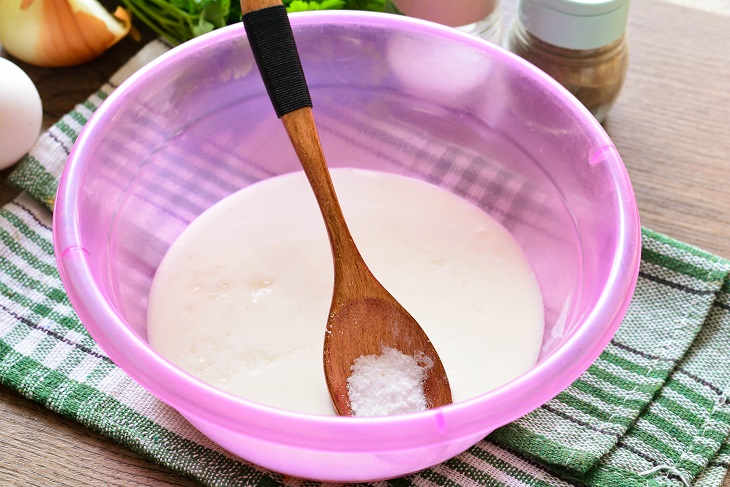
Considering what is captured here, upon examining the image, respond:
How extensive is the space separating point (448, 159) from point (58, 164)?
498 mm

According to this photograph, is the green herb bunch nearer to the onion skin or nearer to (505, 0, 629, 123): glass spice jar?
the onion skin

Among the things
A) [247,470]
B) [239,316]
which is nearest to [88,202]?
[239,316]

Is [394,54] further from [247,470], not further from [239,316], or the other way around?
[247,470]

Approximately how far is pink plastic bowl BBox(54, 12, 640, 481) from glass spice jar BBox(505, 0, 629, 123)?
0.12 m

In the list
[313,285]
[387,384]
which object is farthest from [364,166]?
[387,384]

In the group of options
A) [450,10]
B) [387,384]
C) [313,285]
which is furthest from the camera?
[450,10]

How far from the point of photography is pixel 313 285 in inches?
38.7

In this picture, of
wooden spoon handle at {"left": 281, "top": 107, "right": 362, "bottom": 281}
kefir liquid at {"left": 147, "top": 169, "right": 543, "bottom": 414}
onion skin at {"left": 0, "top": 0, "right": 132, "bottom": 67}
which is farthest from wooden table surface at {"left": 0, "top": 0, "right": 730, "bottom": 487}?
wooden spoon handle at {"left": 281, "top": 107, "right": 362, "bottom": 281}

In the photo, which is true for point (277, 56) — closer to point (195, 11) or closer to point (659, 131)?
point (195, 11)

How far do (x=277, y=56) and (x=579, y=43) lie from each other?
0.41 metres

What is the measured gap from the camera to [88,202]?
2.83 ft

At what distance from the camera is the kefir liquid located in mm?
895

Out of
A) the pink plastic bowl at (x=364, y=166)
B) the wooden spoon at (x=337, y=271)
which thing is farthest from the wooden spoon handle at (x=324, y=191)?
the pink plastic bowl at (x=364, y=166)

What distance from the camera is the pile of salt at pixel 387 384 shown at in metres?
Result: 0.83
